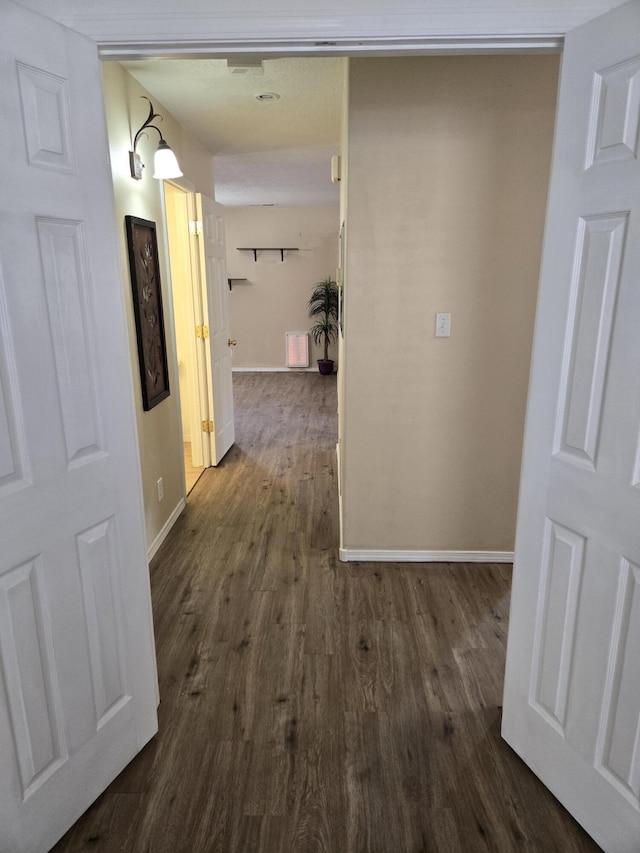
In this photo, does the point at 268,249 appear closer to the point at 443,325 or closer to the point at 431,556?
the point at 443,325

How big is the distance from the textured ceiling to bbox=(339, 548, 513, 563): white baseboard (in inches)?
91.4

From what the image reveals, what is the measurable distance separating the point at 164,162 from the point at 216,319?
1691 mm

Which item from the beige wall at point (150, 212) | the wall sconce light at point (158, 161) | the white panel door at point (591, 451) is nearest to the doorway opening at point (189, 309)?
the beige wall at point (150, 212)

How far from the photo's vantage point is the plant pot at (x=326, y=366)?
8.49 meters

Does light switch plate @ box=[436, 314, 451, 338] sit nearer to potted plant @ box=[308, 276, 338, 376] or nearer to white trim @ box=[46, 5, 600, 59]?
white trim @ box=[46, 5, 600, 59]

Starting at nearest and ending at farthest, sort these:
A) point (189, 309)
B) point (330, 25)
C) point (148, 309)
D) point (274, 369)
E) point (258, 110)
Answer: point (330, 25)
point (148, 309)
point (258, 110)
point (189, 309)
point (274, 369)

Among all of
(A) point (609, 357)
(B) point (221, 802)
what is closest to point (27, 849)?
(B) point (221, 802)

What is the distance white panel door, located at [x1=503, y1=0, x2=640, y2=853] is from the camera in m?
1.27

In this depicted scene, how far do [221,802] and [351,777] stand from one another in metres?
0.39

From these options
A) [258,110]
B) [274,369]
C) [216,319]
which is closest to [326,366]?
[274,369]

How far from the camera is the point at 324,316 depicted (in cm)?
868

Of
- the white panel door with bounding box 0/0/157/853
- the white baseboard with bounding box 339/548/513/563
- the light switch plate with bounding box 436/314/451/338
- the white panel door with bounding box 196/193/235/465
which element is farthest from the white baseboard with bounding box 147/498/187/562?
the light switch plate with bounding box 436/314/451/338

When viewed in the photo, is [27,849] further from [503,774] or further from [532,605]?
[532,605]

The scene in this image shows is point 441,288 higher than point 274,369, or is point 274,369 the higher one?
point 441,288
